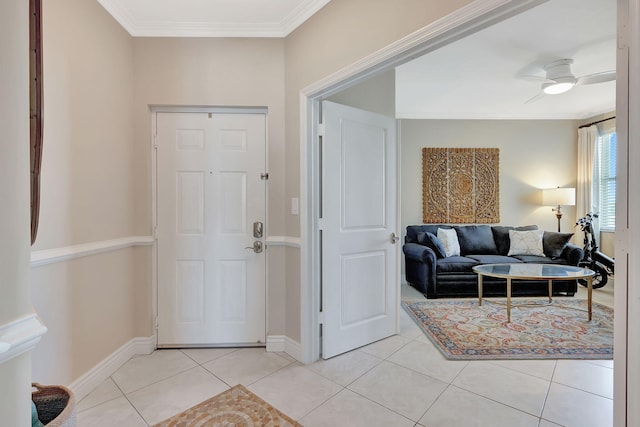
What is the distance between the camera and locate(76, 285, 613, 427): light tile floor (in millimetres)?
1737

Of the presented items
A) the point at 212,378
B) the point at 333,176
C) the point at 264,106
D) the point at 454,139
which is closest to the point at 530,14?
the point at 333,176

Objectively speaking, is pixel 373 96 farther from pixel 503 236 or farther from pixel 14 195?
pixel 503 236

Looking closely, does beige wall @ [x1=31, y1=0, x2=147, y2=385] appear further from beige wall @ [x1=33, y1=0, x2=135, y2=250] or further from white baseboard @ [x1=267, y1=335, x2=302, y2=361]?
white baseboard @ [x1=267, y1=335, x2=302, y2=361]

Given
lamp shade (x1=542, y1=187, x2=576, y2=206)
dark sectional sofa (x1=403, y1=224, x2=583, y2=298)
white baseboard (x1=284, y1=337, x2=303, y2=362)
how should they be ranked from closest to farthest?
white baseboard (x1=284, y1=337, x2=303, y2=362), dark sectional sofa (x1=403, y1=224, x2=583, y2=298), lamp shade (x1=542, y1=187, x2=576, y2=206)

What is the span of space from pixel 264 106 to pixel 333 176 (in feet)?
2.68

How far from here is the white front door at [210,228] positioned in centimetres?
253

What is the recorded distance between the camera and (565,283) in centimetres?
400

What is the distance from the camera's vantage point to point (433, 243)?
427 centimetres

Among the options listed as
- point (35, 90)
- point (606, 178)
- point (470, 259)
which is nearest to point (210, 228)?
point (35, 90)

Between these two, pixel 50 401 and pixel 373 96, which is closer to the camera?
pixel 50 401

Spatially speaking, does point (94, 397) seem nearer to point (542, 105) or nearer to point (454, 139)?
point (454, 139)

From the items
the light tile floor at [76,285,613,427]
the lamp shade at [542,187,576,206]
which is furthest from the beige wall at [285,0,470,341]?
the lamp shade at [542,187,576,206]

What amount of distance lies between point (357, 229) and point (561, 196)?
4150 mm

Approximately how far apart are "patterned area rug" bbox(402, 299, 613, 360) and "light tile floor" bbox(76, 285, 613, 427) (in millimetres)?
146
